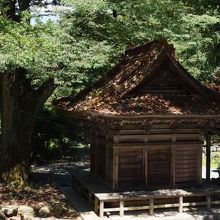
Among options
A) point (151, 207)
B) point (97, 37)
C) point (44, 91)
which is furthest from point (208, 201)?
point (97, 37)

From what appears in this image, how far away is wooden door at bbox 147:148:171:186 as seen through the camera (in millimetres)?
15820

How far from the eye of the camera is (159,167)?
15.9 meters

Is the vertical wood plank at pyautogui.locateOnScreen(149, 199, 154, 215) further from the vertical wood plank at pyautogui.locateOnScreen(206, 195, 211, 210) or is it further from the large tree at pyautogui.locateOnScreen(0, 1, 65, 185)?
the large tree at pyautogui.locateOnScreen(0, 1, 65, 185)

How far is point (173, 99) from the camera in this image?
50.7ft

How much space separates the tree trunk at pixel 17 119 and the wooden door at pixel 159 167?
18.8ft

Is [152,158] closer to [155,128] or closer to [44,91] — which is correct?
[155,128]

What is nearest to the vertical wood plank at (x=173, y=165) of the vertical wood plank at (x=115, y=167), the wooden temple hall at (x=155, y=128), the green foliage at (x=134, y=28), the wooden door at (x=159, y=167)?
the wooden temple hall at (x=155, y=128)

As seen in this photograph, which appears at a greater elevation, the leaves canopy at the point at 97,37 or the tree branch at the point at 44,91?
the leaves canopy at the point at 97,37

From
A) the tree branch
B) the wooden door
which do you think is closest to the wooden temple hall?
the wooden door

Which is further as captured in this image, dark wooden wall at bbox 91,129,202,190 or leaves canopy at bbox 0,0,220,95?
dark wooden wall at bbox 91,129,202,190

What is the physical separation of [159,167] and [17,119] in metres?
7.05

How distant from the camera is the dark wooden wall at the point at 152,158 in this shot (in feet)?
50.4

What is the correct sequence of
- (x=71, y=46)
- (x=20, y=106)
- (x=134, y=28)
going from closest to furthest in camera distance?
(x=71, y=46) → (x=20, y=106) → (x=134, y=28)

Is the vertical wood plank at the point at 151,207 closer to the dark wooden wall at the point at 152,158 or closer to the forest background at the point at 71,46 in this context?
the dark wooden wall at the point at 152,158
